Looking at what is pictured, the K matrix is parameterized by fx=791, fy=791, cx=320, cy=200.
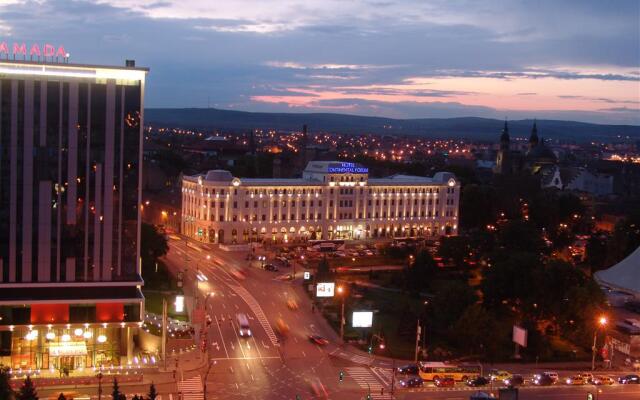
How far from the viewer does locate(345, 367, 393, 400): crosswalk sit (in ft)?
127

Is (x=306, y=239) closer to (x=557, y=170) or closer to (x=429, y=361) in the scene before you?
(x=429, y=361)

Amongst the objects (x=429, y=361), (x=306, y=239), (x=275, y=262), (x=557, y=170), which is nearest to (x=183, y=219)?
(x=306, y=239)

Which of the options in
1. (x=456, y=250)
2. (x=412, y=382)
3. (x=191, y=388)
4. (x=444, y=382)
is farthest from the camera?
(x=456, y=250)

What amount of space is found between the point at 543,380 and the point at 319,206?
48801 mm

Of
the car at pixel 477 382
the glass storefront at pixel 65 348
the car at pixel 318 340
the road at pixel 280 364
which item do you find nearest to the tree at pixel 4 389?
the road at pixel 280 364

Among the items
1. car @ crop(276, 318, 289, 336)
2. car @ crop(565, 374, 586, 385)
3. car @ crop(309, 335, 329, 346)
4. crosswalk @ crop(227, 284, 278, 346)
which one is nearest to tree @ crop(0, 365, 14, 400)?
crosswalk @ crop(227, 284, 278, 346)

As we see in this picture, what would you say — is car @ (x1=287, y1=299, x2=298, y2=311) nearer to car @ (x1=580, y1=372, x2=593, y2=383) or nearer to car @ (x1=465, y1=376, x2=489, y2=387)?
car @ (x1=465, y1=376, x2=489, y2=387)

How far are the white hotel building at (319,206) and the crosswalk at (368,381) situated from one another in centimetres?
4194

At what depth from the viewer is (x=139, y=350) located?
45000mm

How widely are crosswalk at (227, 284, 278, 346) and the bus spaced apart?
951cm

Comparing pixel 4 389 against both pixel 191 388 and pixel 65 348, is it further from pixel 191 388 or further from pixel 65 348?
pixel 65 348

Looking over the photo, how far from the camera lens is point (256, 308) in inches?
2144

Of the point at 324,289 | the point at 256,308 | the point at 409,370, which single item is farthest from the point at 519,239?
the point at 409,370

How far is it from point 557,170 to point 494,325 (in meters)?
106
